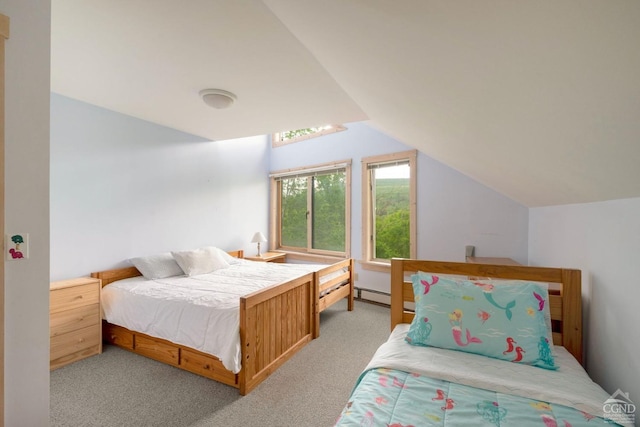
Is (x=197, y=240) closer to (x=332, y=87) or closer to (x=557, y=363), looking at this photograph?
(x=332, y=87)

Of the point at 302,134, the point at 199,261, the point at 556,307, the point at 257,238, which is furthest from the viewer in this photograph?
the point at 302,134

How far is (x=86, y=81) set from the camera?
225 cm

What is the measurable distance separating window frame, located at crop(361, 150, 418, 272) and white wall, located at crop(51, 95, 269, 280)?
204 centimetres

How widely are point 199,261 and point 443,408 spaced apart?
2950 millimetres

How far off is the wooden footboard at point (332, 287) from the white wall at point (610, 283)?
2.02 metres

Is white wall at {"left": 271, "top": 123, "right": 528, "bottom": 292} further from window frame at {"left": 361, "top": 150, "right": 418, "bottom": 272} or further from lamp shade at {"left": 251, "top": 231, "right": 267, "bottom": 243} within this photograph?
lamp shade at {"left": 251, "top": 231, "right": 267, "bottom": 243}

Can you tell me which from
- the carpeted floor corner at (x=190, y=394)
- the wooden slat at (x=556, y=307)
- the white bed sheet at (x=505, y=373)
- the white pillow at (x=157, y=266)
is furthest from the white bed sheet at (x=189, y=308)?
the wooden slat at (x=556, y=307)

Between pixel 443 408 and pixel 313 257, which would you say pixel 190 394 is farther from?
pixel 313 257

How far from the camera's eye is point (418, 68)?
3.56 ft

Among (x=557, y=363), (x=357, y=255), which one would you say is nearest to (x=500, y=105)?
(x=557, y=363)

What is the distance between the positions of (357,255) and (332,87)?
257 centimetres

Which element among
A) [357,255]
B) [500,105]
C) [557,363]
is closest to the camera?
[500,105]

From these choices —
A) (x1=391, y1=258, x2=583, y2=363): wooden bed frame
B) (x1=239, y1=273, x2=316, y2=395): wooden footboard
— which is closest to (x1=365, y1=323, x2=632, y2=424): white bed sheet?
(x1=391, y1=258, x2=583, y2=363): wooden bed frame

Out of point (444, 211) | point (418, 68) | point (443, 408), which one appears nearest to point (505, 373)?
point (443, 408)
